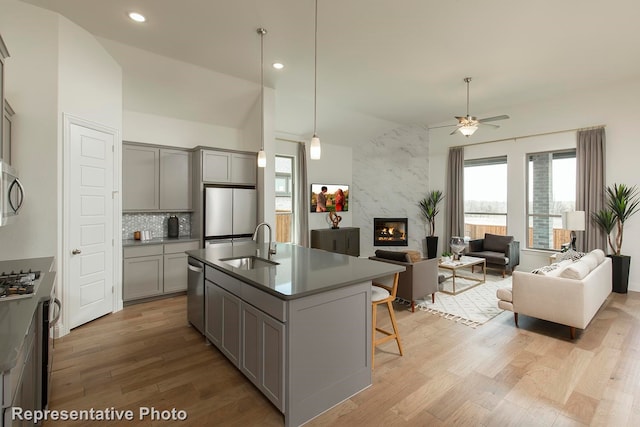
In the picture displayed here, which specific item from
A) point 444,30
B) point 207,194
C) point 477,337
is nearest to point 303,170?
point 207,194

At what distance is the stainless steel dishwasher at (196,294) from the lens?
321 centimetres

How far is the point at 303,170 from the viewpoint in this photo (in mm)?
7000

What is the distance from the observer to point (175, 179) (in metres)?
4.94

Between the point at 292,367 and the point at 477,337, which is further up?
the point at 292,367

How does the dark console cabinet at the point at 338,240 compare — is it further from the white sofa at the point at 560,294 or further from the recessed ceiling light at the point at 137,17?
the recessed ceiling light at the point at 137,17

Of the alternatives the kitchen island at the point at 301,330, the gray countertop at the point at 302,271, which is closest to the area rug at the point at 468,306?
the gray countertop at the point at 302,271

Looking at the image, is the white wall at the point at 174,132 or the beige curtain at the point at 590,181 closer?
the white wall at the point at 174,132

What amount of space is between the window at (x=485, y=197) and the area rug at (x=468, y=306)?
2235mm

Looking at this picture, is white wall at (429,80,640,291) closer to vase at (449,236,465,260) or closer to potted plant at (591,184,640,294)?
potted plant at (591,184,640,294)

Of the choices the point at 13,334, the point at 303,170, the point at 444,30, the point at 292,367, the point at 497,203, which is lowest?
the point at 292,367

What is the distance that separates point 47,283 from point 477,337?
3905 millimetres

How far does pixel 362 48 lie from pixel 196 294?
364 cm

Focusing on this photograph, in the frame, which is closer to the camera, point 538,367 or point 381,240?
point 538,367

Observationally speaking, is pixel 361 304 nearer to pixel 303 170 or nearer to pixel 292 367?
pixel 292 367
